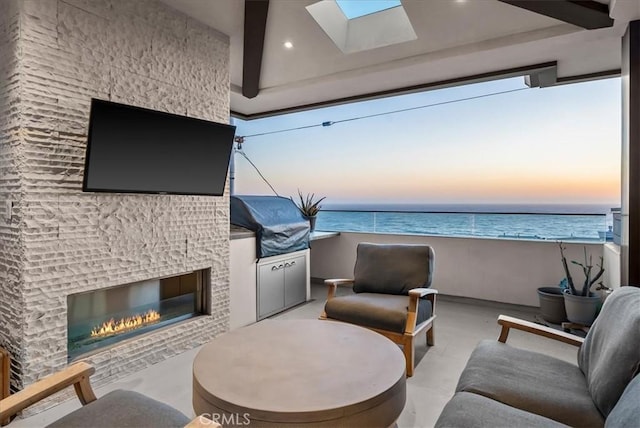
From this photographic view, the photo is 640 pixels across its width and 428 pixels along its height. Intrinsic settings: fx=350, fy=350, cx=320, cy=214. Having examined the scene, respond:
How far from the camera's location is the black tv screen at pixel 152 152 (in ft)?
7.55

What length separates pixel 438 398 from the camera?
92.9 inches

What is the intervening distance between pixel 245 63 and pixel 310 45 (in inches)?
28.3

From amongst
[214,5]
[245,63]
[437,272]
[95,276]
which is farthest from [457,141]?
[95,276]

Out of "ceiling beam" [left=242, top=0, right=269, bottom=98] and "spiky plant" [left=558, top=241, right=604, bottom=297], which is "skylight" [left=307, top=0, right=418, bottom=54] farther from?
"spiky plant" [left=558, top=241, right=604, bottom=297]

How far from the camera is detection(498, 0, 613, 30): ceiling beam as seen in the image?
2545mm

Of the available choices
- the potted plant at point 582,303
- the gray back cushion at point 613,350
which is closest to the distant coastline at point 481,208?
the potted plant at point 582,303

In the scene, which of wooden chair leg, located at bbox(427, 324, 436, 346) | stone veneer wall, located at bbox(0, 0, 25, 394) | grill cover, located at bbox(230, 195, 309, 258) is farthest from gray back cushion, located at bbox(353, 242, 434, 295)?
stone veneer wall, located at bbox(0, 0, 25, 394)

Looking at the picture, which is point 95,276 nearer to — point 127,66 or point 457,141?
point 127,66

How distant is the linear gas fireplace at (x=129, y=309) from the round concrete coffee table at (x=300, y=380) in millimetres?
1232

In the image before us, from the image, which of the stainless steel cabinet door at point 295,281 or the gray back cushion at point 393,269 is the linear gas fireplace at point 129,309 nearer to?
the stainless steel cabinet door at point 295,281

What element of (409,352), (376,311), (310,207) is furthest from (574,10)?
(310,207)

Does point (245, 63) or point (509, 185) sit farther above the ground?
point (245, 63)

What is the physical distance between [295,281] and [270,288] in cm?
49

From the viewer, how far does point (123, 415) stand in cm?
138
